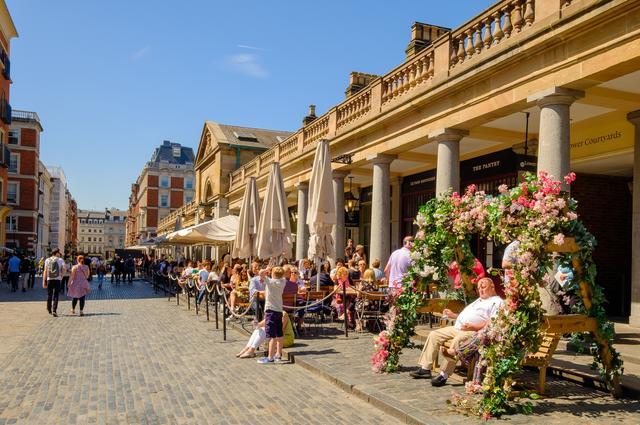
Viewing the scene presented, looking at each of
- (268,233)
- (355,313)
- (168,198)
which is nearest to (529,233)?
(355,313)

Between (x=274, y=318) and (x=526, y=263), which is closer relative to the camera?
(x=526, y=263)

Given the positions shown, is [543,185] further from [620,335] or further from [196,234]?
[196,234]

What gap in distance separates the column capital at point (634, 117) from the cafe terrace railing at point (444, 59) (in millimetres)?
2756

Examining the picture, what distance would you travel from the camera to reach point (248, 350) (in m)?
9.12

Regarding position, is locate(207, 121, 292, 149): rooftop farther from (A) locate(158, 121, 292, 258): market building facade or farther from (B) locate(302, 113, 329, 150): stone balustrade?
(B) locate(302, 113, 329, 150): stone balustrade

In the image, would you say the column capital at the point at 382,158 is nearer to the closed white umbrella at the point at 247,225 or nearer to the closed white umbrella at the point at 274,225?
the closed white umbrella at the point at 274,225

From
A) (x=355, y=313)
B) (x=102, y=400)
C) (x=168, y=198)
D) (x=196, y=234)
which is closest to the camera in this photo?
(x=102, y=400)

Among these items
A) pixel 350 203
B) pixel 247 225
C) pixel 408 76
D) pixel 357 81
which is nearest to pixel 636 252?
pixel 408 76

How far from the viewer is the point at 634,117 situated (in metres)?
10.5

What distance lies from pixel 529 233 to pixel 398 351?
265 cm

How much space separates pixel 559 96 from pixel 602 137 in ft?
11.5

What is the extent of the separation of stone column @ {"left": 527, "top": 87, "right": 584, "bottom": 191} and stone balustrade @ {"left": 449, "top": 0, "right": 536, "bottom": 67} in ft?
4.39

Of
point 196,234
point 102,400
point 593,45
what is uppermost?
point 593,45

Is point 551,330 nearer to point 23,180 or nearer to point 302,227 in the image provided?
point 302,227
